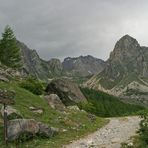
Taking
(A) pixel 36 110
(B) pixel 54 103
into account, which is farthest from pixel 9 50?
(A) pixel 36 110

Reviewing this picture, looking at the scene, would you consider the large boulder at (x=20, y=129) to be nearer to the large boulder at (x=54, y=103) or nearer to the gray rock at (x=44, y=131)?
the gray rock at (x=44, y=131)

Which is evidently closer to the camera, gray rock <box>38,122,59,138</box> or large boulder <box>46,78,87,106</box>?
gray rock <box>38,122,59,138</box>

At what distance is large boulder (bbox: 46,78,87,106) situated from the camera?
71688 millimetres

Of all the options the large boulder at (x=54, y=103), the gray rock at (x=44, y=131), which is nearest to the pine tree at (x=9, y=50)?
the large boulder at (x=54, y=103)

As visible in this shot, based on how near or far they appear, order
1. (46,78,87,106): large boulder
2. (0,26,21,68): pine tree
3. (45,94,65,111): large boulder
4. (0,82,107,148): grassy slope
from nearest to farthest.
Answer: (0,82,107,148): grassy slope < (45,94,65,111): large boulder < (46,78,87,106): large boulder < (0,26,21,68): pine tree

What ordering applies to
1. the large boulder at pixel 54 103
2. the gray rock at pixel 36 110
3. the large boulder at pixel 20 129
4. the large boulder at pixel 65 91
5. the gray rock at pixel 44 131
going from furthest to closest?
A: the large boulder at pixel 65 91
the large boulder at pixel 54 103
the gray rock at pixel 36 110
the gray rock at pixel 44 131
the large boulder at pixel 20 129

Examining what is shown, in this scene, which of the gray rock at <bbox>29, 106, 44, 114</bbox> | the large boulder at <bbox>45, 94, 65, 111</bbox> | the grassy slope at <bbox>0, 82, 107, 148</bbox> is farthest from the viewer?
the large boulder at <bbox>45, 94, 65, 111</bbox>

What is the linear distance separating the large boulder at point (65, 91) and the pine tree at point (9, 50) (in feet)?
84.1

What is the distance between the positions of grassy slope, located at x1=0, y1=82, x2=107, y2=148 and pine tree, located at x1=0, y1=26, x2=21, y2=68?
157 feet

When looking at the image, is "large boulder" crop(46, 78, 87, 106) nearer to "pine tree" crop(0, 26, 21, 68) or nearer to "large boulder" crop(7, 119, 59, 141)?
"pine tree" crop(0, 26, 21, 68)

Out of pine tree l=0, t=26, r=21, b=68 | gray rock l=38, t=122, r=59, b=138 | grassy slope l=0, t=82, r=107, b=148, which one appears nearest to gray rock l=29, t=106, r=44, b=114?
grassy slope l=0, t=82, r=107, b=148

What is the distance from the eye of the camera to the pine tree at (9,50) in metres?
98.6

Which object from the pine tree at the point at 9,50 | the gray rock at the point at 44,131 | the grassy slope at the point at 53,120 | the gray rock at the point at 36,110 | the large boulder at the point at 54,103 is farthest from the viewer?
the pine tree at the point at 9,50

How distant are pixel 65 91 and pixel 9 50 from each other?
102 feet
